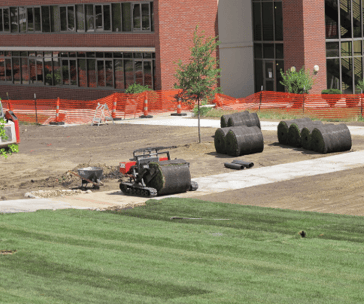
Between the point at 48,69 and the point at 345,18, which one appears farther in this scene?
the point at 48,69

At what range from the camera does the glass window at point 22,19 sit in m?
50.8

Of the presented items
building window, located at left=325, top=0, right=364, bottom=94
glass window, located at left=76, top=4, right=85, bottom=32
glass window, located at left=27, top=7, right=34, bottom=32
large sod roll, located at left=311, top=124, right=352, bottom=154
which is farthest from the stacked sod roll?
glass window, located at left=27, top=7, right=34, bottom=32

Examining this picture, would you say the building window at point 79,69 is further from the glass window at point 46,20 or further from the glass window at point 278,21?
the glass window at point 278,21

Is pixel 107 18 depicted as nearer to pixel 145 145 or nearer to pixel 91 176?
pixel 145 145

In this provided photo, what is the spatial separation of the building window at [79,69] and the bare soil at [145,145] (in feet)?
35.4

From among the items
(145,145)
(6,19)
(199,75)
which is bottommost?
(145,145)

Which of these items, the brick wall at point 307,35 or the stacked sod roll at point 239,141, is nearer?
the stacked sod roll at point 239,141

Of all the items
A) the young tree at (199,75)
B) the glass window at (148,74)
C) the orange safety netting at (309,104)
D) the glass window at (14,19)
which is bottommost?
the orange safety netting at (309,104)

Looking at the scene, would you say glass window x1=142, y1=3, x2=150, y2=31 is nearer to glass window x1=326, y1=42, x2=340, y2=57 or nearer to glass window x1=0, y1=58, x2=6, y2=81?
glass window x1=326, y1=42, x2=340, y2=57

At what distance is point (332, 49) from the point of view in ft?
135

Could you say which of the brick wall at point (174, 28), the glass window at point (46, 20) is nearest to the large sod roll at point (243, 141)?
the brick wall at point (174, 28)

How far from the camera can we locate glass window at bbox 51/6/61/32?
48188 mm

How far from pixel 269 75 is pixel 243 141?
2134 centimetres

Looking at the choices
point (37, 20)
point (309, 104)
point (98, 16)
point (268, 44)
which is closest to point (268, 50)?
point (268, 44)
